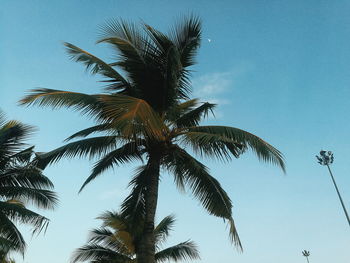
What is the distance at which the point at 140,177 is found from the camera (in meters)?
9.33

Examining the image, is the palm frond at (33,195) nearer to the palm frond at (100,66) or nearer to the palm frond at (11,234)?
the palm frond at (11,234)

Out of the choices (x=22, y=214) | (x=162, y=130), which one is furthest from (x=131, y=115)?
(x=22, y=214)

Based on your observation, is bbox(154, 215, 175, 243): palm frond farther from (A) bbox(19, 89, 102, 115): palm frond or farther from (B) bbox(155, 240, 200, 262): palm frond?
(A) bbox(19, 89, 102, 115): palm frond

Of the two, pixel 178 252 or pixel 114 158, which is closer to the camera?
pixel 114 158

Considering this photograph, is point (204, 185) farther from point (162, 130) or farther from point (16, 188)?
point (16, 188)

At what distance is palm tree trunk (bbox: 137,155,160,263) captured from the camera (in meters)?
7.19

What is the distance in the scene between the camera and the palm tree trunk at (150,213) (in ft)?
23.6

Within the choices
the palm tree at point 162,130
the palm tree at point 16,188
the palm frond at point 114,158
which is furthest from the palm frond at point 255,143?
the palm tree at point 16,188

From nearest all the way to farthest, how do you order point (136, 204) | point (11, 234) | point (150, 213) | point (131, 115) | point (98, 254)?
point (131, 115), point (150, 213), point (136, 204), point (11, 234), point (98, 254)

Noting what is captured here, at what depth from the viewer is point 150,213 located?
25.5ft

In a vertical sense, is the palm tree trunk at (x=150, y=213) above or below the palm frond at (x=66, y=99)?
below

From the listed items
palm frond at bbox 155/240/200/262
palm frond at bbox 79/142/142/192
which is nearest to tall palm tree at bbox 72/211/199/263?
palm frond at bbox 155/240/200/262

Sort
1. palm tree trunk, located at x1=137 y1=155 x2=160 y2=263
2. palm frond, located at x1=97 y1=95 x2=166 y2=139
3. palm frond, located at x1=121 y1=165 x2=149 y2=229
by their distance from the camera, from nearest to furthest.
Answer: palm frond, located at x1=97 y1=95 x2=166 y2=139 → palm tree trunk, located at x1=137 y1=155 x2=160 y2=263 → palm frond, located at x1=121 y1=165 x2=149 y2=229

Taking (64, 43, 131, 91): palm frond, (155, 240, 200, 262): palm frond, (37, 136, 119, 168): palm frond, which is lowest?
(155, 240, 200, 262): palm frond
